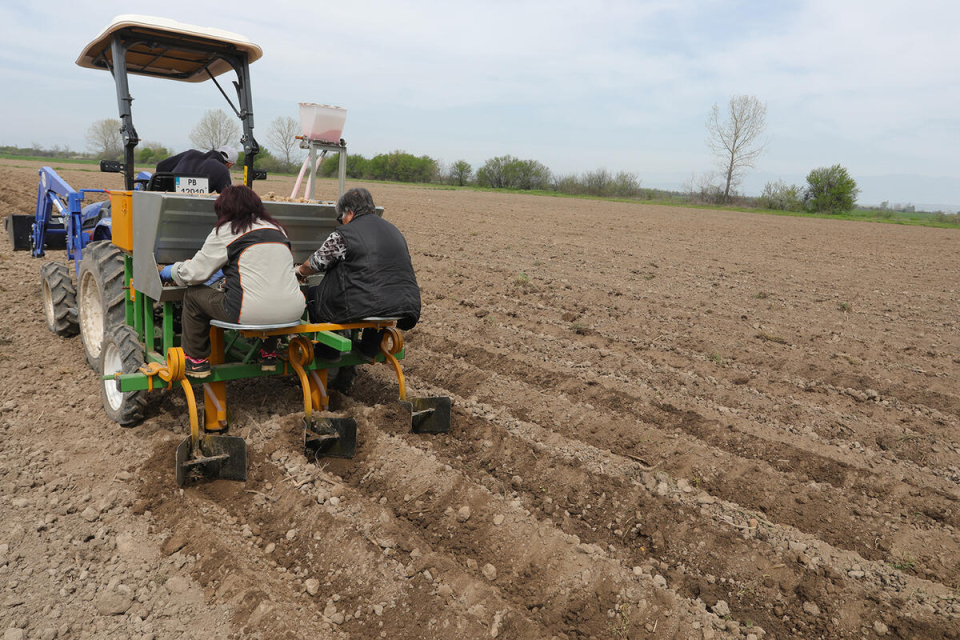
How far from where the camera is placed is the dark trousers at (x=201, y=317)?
4.07 metres

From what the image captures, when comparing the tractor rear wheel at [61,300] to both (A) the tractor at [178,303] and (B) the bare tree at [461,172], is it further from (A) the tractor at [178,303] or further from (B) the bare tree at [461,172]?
(B) the bare tree at [461,172]

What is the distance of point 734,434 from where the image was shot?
4945 mm

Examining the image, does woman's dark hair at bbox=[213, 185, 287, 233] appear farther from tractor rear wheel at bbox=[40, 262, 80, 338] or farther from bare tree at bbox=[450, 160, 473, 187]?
bare tree at bbox=[450, 160, 473, 187]

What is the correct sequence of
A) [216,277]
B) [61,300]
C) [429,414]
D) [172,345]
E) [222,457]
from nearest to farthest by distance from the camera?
[222,457] < [216,277] < [172,345] < [429,414] < [61,300]

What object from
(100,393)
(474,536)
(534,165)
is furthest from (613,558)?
(534,165)

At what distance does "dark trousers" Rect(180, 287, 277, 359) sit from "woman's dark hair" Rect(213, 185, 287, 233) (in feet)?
1.43

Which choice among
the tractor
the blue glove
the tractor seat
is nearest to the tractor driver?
the tractor

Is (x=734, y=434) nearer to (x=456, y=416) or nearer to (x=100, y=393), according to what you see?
(x=456, y=416)

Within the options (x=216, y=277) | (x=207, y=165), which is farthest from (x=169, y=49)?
(x=216, y=277)

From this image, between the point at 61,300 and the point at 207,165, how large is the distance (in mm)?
2264

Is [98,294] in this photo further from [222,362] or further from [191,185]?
[222,362]

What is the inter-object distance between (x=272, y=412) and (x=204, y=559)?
1.81 meters

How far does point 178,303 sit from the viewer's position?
4.78m

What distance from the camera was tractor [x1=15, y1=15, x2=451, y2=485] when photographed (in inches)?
160
